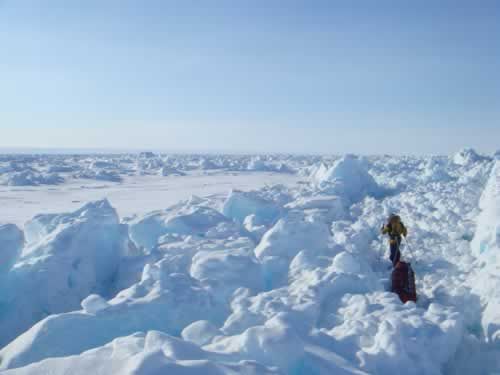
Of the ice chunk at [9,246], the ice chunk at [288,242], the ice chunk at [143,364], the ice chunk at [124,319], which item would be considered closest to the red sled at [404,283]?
the ice chunk at [288,242]

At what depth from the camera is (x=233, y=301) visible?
441cm

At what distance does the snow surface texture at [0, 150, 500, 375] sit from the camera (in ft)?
9.09

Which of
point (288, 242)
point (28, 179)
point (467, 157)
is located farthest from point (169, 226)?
point (467, 157)

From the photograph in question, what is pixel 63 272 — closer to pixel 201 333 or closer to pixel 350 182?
pixel 201 333

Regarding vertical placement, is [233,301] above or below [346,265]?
below

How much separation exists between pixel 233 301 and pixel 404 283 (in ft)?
7.44

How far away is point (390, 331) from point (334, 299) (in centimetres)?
Result: 119

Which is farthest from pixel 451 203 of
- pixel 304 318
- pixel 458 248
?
pixel 304 318

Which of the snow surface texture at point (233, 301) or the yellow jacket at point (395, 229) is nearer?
the snow surface texture at point (233, 301)

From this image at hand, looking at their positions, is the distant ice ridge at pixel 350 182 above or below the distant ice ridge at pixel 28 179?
above

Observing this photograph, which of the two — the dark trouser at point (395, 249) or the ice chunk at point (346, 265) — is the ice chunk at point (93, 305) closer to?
the ice chunk at point (346, 265)

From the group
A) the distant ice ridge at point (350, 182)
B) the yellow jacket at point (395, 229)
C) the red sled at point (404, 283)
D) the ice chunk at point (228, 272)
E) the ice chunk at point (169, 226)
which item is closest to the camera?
the ice chunk at point (228, 272)

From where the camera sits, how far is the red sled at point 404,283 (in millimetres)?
4984

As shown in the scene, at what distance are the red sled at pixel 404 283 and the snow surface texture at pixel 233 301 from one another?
0.82 ft
